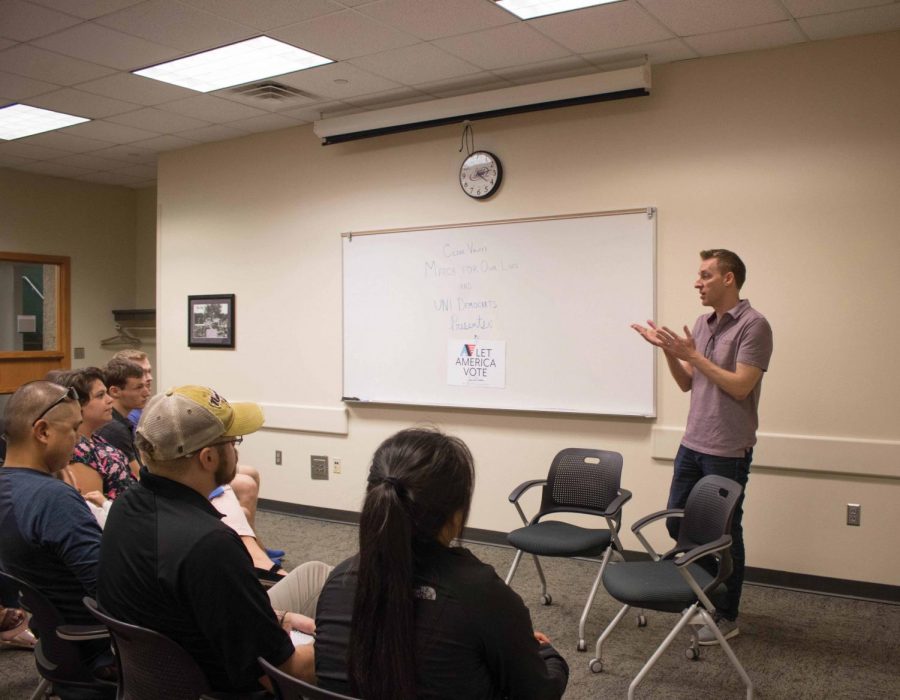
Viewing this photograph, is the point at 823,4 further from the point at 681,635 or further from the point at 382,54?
the point at 681,635

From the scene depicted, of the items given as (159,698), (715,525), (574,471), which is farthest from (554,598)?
(159,698)

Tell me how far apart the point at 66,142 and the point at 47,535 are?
5.17 meters

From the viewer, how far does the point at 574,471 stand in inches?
156

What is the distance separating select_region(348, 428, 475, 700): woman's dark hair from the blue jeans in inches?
93.6

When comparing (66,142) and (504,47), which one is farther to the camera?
(66,142)

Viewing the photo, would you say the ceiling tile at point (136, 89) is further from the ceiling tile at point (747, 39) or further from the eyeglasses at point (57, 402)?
the ceiling tile at point (747, 39)

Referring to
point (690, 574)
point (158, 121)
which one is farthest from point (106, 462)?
point (158, 121)

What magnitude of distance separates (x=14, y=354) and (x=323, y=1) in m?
5.57

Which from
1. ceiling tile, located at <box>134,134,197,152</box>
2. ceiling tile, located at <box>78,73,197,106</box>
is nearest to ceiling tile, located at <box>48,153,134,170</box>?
ceiling tile, located at <box>134,134,197,152</box>

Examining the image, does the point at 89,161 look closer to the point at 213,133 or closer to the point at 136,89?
the point at 213,133

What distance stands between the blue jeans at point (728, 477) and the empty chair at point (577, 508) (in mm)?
249

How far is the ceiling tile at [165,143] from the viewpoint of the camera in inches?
249

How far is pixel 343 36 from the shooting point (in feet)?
13.5

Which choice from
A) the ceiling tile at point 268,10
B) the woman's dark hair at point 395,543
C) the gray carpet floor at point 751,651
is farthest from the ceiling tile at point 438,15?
the gray carpet floor at point 751,651
